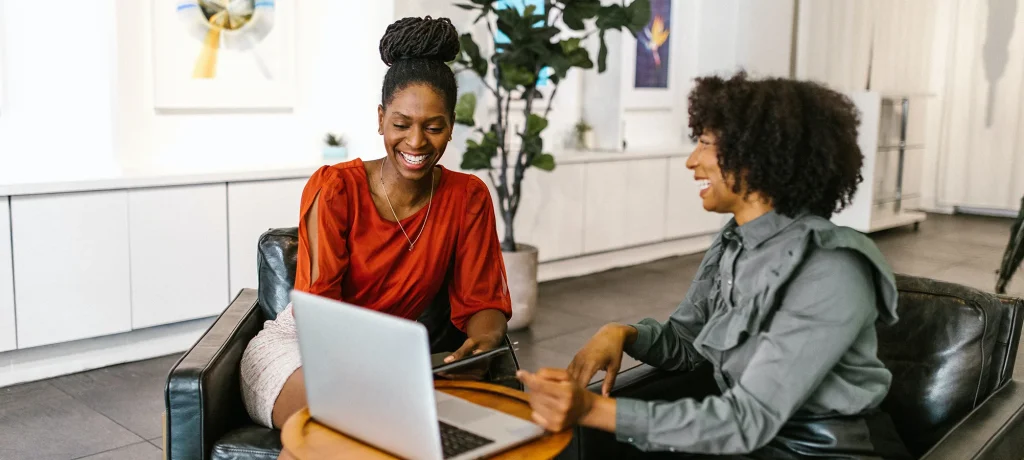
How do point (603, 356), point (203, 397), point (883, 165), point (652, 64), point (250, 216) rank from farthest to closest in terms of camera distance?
point (883, 165), point (652, 64), point (250, 216), point (203, 397), point (603, 356)

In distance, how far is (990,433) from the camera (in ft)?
5.66

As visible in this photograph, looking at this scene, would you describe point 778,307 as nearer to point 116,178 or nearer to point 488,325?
point 488,325

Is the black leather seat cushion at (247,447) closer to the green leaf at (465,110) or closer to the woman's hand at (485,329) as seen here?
the woman's hand at (485,329)

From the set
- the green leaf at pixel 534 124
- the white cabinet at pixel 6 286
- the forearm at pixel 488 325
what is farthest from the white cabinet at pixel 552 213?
the forearm at pixel 488 325

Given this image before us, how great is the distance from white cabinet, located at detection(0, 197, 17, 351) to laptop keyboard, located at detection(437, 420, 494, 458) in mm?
2874

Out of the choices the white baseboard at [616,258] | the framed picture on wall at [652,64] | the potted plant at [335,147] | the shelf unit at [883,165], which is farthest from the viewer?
the shelf unit at [883,165]

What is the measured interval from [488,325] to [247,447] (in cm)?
63

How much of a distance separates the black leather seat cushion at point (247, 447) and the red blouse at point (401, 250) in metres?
0.35

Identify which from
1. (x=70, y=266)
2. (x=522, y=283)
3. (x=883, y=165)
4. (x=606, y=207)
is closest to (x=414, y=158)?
(x=70, y=266)

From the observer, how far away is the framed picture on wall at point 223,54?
176 inches

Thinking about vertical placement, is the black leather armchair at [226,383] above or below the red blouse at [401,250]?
below

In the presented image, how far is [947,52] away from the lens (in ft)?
31.7

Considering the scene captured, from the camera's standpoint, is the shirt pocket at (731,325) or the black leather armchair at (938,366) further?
the black leather armchair at (938,366)

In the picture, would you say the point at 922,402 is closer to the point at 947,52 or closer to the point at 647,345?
the point at 647,345
